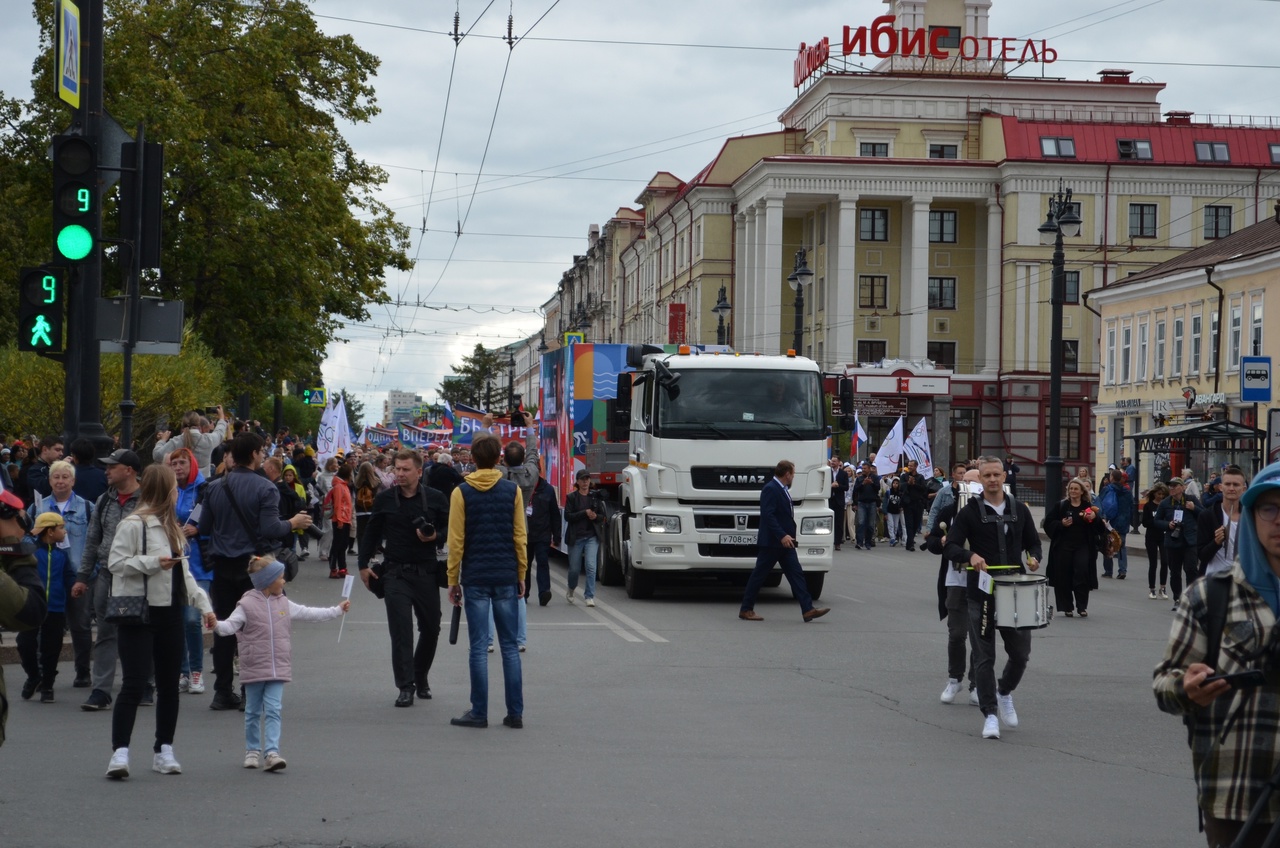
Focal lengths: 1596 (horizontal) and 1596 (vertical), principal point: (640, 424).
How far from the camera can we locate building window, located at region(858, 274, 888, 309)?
71.2 meters

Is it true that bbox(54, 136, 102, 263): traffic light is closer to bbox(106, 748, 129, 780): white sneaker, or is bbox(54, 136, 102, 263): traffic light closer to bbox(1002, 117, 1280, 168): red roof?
bbox(106, 748, 129, 780): white sneaker

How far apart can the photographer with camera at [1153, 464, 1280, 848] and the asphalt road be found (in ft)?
9.72

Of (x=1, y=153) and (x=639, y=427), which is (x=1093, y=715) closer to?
(x=639, y=427)

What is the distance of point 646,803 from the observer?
7.66 m

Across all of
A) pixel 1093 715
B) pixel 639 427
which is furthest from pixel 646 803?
pixel 639 427

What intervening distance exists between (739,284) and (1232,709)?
2804 inches

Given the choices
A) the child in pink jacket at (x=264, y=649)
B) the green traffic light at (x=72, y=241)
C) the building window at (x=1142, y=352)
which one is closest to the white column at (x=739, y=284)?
the building window at (x=1142, y=352)

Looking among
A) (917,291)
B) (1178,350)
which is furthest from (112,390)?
(917,291)

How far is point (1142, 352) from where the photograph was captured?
51594mm

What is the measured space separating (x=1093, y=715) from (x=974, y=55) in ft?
205

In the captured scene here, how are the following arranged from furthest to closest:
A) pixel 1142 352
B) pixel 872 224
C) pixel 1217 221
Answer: pixel 872 224 → pixel 1217 221 → pixel 1142 352

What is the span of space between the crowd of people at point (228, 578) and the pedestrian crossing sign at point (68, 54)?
3.07m

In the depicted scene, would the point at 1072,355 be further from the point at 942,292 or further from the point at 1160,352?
the point at 1160,352

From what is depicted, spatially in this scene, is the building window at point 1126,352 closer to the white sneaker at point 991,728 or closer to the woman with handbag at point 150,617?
the white sneaker at point 991,728
